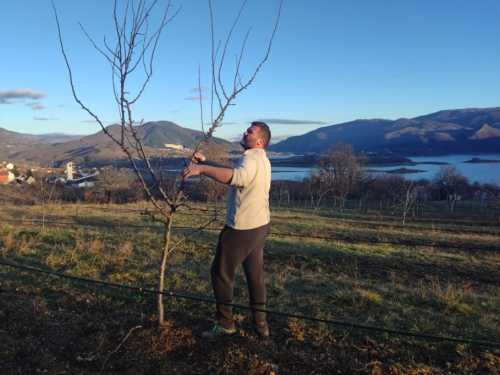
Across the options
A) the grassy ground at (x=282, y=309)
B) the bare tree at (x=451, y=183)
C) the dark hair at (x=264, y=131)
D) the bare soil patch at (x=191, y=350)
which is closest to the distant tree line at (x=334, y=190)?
the bare tree at (x=451, y=183)

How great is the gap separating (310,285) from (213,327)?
283 centimetres

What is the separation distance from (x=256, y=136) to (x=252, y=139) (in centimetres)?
4

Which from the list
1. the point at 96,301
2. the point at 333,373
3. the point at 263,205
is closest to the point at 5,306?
the point at 96,301

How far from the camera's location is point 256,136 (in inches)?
122

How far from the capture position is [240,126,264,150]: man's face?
3.09m

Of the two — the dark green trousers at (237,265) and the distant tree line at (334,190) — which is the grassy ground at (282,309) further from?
the distant tree line at (334,190)

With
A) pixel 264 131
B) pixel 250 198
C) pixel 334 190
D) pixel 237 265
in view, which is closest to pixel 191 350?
pixel 237 265

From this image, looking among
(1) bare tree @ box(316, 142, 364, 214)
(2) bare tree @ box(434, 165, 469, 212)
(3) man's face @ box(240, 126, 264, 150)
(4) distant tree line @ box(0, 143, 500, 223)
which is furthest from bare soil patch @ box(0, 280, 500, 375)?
(1) bare tree @ box(316, 142, 364, 214)

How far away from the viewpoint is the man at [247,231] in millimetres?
2959

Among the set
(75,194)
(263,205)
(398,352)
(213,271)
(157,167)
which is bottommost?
(75,194)

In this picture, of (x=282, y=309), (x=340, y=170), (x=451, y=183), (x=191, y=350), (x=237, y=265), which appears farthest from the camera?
(x=340, y=170)

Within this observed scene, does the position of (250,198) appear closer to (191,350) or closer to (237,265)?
(237,265)

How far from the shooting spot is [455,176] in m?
46.8

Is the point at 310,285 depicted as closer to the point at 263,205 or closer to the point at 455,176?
the point at 263,205
